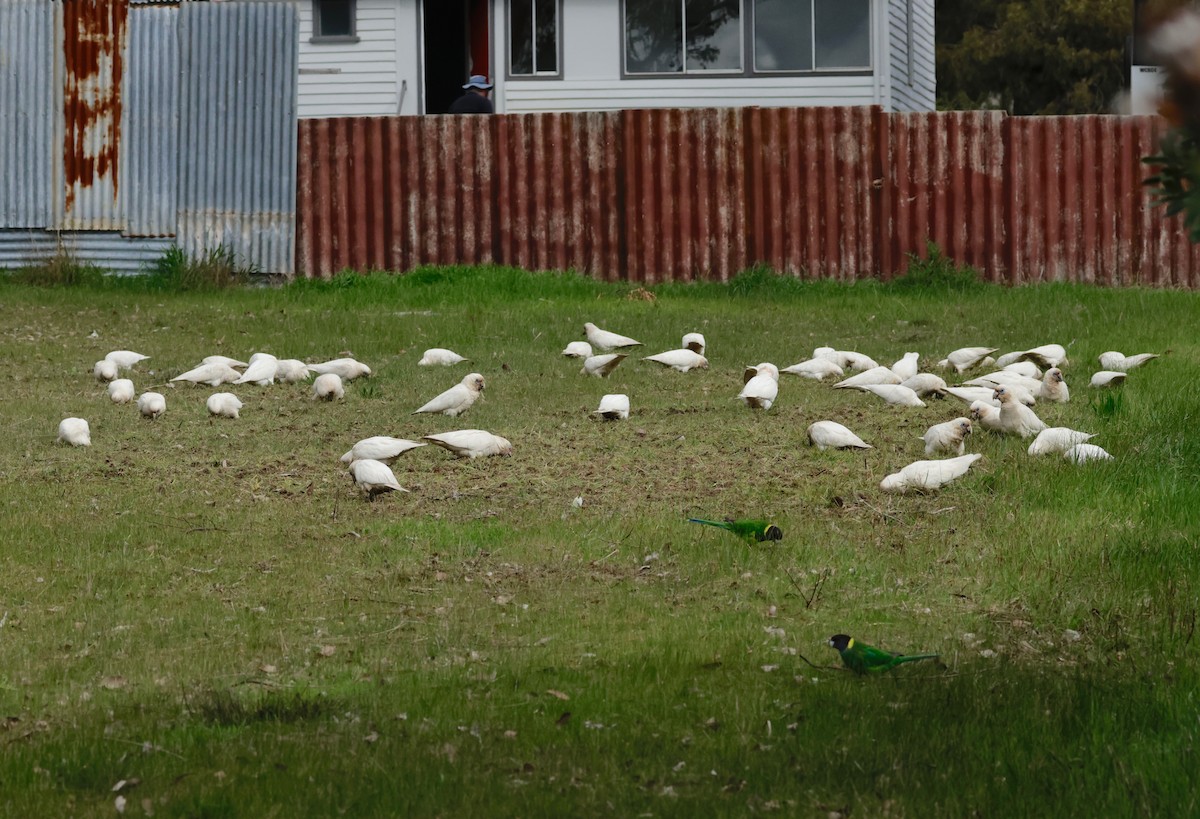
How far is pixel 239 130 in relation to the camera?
1869cm

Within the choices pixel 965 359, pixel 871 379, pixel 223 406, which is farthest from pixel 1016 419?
pixel 223 406

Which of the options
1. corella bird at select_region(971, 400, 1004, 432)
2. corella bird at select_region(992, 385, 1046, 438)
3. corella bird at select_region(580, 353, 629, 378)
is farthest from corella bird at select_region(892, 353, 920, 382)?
corella bird at select_region(580, 353, 629, 378)

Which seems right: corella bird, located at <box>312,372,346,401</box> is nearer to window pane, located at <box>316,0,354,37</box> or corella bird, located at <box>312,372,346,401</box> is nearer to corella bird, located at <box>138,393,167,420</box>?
corella bird, located at <box>138,393,167,420</box>

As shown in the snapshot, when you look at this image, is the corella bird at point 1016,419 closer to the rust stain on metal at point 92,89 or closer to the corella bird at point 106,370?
the corella bird at point 106,370

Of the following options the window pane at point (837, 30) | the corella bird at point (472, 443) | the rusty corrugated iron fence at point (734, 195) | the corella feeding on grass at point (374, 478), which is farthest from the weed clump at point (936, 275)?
the corella feeding on grass at point (374, 478)

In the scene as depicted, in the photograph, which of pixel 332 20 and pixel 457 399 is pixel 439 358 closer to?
pixel 457 399

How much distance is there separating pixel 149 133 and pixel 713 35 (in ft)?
28.5

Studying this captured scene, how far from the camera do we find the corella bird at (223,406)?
9.99 metres

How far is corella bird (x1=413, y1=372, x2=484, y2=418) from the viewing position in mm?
9672

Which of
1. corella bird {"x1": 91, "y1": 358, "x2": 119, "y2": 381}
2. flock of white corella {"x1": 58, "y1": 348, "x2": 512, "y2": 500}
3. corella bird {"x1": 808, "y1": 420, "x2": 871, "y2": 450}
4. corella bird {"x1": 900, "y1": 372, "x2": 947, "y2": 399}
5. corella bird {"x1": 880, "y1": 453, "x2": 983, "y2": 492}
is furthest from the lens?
corella bird {"x1": 91, "y1": 358, "x2": 119, "y2": 381}

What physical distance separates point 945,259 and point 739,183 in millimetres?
2606

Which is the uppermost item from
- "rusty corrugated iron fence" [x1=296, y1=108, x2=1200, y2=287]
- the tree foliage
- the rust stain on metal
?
the tree foliage

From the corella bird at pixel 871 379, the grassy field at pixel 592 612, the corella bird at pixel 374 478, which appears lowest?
the grassy field at pixel 592 612

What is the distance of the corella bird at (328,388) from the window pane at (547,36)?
13.3m
